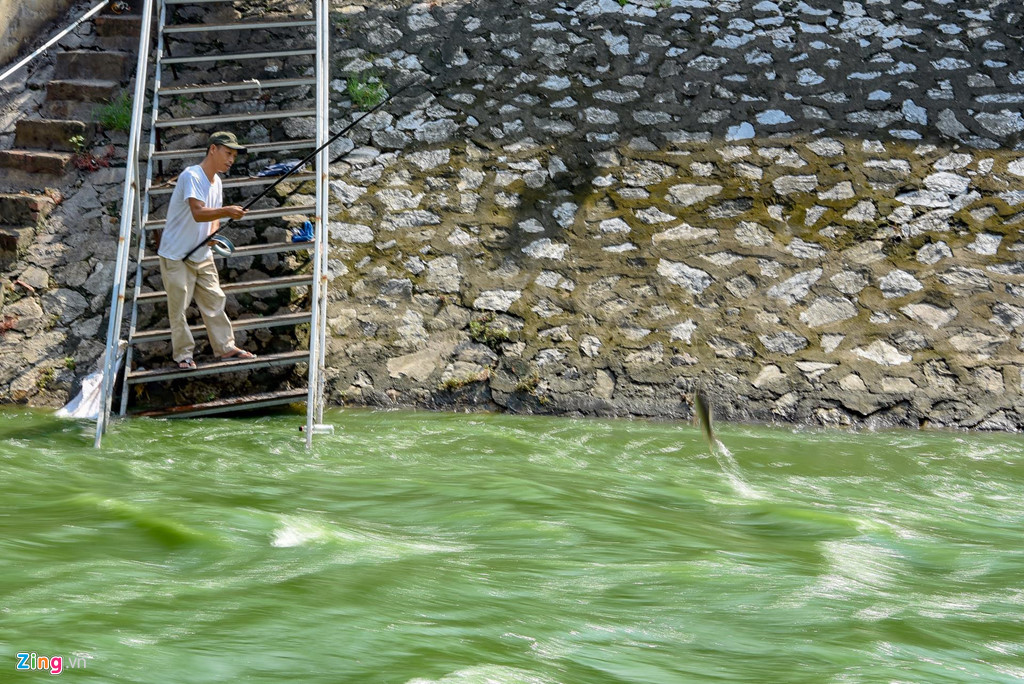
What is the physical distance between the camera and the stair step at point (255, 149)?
765cm

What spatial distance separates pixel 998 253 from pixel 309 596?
5.82 metres

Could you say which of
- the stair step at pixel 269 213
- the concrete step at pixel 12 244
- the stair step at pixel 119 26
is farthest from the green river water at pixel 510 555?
the stair step at pixel 119 26

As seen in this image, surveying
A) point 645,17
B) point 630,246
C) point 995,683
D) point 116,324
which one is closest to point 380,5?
point 645,17

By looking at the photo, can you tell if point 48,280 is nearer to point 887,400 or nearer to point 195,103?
point 195,103

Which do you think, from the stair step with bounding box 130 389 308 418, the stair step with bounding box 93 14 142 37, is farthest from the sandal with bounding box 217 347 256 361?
the stair step with bounding box 93 14 142 37

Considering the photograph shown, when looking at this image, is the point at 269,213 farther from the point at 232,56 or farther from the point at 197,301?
the point at 232,56

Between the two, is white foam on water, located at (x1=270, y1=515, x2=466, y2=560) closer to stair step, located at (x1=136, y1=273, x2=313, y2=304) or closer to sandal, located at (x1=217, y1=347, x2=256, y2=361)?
sandal, located at (x1=217, y1=347, x2=256, y2=361)

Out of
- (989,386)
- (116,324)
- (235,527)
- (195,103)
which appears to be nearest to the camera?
(235,527)

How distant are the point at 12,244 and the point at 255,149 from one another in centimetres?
184

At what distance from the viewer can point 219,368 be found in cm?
685

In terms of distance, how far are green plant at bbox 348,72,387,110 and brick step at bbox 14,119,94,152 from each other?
81.0 inches

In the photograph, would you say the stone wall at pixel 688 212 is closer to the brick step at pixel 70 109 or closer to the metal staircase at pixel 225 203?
the metal staircase at pixel 225 203

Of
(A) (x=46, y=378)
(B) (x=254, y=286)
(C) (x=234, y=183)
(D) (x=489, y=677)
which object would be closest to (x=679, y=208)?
(B) (x=254, y=286)

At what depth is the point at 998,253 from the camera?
7.41 m
